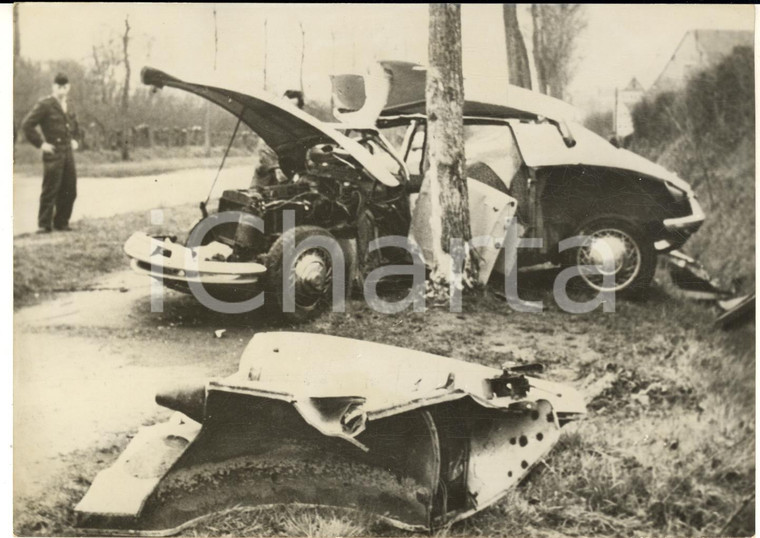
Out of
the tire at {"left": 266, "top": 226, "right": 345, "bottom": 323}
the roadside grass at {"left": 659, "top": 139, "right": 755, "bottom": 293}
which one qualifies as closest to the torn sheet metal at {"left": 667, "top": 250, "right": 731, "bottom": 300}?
the roadside grass at {"left": 659, "top": 139, "right": 755, "bottom": 293}

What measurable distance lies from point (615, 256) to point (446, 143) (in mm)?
1050

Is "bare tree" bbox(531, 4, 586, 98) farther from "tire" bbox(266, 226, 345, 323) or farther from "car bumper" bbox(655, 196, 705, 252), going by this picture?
"tire" bbox(266, 226, 345, 323)

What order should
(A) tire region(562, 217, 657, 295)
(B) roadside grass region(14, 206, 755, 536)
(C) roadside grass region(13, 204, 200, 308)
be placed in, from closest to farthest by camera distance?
1. (B) roadside grass region(14, 206, 755, 536)
2. (C) roadside grass region(13, 204, 200, 308)
3. (A) tire region(562, 217, 657, 295)

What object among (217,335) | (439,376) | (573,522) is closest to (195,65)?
(217,335)

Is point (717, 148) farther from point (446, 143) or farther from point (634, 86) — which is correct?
point (446, 143)

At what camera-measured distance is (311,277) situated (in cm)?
346

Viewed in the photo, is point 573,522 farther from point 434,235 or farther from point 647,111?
point 647,111

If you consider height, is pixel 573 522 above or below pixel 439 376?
below

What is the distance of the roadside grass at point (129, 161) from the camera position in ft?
11.4

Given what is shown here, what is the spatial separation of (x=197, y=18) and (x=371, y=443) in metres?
2.29

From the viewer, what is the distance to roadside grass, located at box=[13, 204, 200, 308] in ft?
11.4

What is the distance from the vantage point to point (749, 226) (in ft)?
→ 11.8

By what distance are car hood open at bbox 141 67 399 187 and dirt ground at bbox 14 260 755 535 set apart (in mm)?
781

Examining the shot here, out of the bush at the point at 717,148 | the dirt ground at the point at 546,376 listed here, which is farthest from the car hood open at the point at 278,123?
the bush at the point at 717,148
